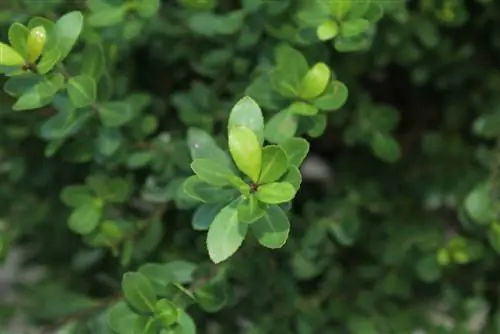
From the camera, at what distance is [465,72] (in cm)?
73

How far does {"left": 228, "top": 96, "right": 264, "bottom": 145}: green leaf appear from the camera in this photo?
47 centimetres

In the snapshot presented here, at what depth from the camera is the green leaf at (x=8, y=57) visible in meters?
0.50

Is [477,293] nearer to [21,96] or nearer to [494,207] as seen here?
[494,207]

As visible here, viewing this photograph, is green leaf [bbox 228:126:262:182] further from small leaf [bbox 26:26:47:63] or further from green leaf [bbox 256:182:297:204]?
small leaf [bbox 26:26:47:63]

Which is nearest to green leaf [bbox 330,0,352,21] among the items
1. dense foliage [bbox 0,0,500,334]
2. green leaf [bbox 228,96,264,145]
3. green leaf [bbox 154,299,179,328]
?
dense foliage [bbox 0,0,500,334]

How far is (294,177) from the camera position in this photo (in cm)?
46

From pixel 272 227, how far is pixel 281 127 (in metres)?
0.08

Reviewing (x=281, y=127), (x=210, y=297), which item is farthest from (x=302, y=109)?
(x=210, y=297)

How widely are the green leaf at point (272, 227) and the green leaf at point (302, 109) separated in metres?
0.08

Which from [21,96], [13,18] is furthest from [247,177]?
[13,18]

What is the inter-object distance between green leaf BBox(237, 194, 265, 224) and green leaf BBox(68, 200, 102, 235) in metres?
0.20

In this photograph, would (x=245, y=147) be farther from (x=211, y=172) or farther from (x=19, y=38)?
(x=19, y=38)

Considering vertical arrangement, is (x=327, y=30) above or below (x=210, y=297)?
above

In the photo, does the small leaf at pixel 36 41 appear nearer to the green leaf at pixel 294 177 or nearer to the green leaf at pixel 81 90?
the green leaf at pixel 81 90
